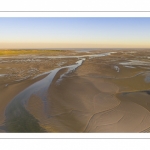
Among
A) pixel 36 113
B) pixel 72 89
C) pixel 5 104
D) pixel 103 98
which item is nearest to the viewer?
pixel 36 113

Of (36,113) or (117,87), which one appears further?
(117,87)

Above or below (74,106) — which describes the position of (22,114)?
below

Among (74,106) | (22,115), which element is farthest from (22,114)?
(74,106)

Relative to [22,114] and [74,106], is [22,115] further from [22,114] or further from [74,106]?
[74,106]

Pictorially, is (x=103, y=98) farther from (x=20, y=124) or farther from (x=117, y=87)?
(x=20, y=124)
